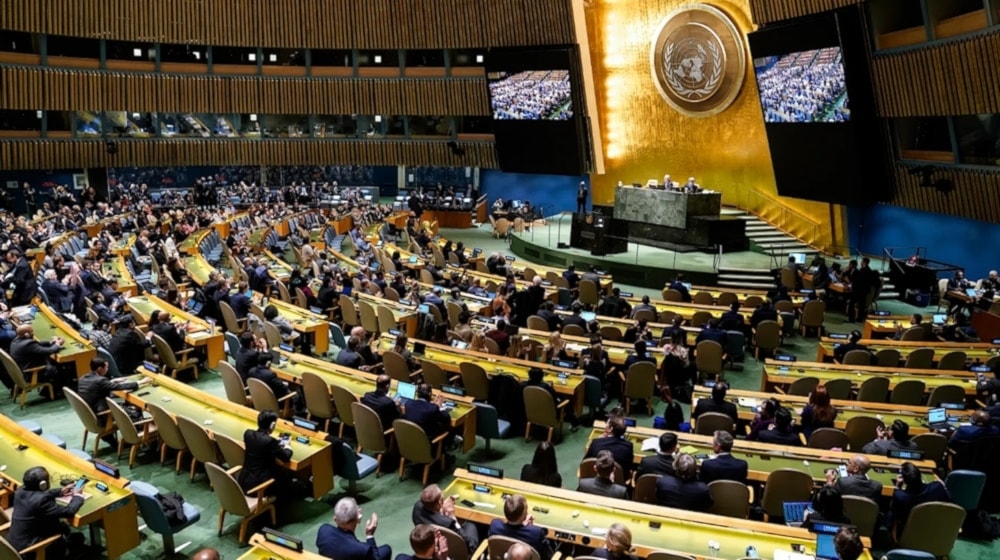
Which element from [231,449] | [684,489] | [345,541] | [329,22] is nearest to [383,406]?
[231,449]

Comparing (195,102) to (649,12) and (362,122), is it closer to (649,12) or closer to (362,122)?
(362,122)

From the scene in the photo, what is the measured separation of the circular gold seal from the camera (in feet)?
74.8

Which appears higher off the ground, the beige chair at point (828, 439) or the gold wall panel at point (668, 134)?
the gold wall panel at point (668, 134)

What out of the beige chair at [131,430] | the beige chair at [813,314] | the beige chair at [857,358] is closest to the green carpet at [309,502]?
the beige chair at [131,430]

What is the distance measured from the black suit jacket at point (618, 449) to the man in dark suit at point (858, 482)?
5.73 feet

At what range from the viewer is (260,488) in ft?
21.7

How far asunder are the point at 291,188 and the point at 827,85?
21682 millimetres

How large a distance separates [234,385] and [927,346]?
10324 mm

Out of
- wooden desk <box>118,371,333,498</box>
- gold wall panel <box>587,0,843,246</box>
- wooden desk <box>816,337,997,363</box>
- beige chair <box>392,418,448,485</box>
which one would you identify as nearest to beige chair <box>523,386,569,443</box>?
beige chair <box>392,418,448,485</box>

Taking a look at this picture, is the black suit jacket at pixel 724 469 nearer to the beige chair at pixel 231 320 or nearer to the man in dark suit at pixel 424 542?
the man in dark suit at pixel 424 542

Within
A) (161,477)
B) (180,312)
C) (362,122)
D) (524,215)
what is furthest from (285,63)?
(161,477)

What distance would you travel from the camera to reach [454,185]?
34.1 m

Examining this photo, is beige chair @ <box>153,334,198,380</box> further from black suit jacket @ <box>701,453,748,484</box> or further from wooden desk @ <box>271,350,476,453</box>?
black suit jacket @ <box>701,453,748,484</box>

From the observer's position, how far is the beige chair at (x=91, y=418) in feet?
25.6
